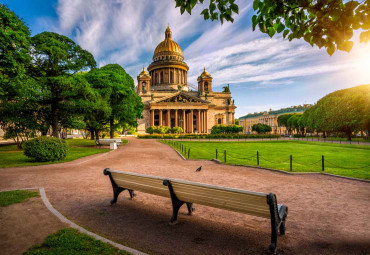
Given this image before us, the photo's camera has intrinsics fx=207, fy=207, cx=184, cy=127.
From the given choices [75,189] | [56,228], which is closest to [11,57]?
[75,189]

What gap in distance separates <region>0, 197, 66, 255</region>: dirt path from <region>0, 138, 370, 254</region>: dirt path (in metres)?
0.45

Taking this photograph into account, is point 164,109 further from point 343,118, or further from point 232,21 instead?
point 232,21

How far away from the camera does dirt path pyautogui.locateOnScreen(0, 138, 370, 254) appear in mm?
3727

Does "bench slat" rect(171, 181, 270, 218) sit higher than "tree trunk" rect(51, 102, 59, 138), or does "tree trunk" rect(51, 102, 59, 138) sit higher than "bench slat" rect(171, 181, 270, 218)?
"tree trunk" rect(51, 102, 59, 138)

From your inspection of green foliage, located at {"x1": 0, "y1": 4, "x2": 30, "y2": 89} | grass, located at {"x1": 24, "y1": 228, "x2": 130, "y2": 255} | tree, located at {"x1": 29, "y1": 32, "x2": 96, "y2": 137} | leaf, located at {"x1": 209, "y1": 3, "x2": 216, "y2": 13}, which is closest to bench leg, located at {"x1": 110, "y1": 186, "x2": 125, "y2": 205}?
grass, located at {"x1": 24, "y1": 228, "x2": 130, "y2": 255}

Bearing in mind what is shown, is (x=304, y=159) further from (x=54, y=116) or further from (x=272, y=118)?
(x=272, y=118)

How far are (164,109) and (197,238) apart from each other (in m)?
58.1

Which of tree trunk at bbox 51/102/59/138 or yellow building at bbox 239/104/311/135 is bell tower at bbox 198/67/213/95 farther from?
tree trunk at bbox 51/102/59/138

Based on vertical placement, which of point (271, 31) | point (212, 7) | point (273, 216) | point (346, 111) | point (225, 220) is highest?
point (346, 111)

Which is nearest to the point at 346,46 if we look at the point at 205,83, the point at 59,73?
the point at 59,73

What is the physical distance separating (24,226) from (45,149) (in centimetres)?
1027

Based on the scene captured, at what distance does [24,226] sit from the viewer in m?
4.32

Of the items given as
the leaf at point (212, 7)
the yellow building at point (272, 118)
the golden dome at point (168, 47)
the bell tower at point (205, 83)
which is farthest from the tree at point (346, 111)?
the yellow building at point (272, 118)

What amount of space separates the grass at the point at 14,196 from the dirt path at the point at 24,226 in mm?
270
